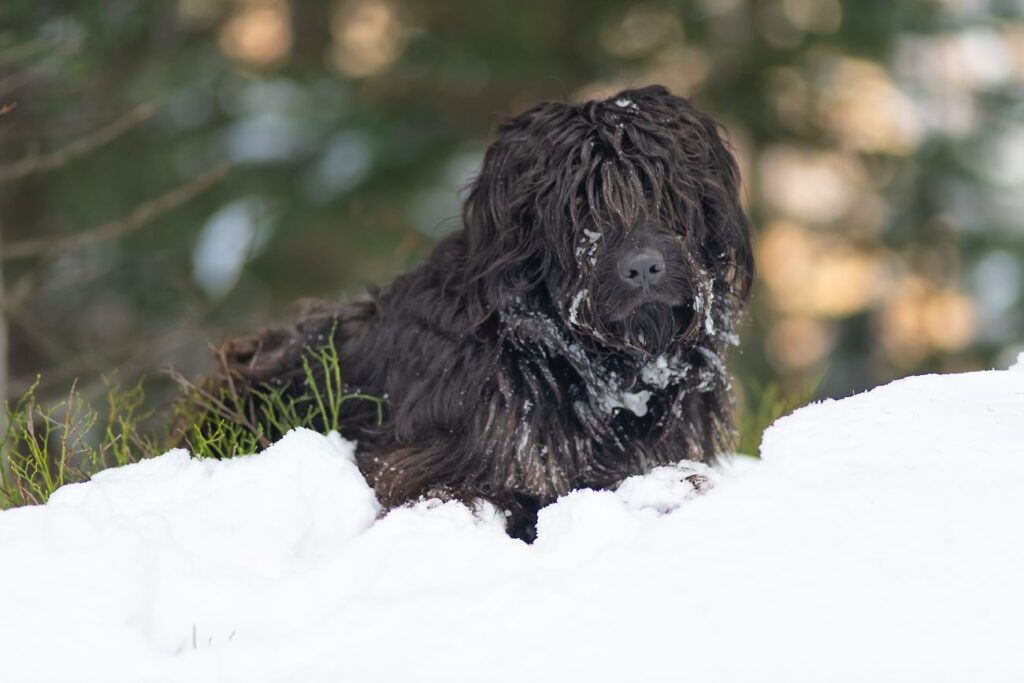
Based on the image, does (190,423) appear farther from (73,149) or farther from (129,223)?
(73,149)

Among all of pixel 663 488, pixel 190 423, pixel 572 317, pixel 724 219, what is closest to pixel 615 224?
pixel 572 317

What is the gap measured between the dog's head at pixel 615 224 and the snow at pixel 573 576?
567 mm

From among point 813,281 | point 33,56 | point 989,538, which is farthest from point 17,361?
point 813,281

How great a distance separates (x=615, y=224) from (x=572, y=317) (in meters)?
0.34

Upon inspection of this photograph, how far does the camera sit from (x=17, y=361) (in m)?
8.86

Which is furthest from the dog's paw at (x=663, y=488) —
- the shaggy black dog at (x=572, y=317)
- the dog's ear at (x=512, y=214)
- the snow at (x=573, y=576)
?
the dog's ear at (x=512, y=214)

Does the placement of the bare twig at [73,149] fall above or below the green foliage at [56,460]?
above

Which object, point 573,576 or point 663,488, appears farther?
point 663,488

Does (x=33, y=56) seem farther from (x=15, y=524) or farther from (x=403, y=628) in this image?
(x=403, y=628)

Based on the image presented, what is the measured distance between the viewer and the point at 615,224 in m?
3.64

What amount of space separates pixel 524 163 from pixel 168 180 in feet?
23.7

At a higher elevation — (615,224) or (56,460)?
(615,224)

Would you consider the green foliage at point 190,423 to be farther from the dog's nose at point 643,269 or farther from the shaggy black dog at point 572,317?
the dog's nose at point 643,269

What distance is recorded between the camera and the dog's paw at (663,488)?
329 centimetres
